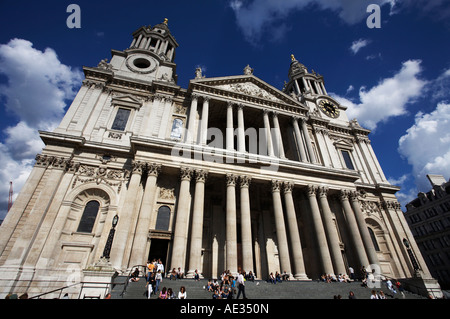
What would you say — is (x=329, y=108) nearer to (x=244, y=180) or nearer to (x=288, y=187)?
(x=288, y=187)

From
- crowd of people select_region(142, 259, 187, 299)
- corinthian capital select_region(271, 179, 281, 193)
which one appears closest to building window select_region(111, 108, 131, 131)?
crowd of people select_region(142, 259, 187, 299)

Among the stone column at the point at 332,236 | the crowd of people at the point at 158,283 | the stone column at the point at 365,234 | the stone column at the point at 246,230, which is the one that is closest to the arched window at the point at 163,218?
the crowd of people at the point at 158,283

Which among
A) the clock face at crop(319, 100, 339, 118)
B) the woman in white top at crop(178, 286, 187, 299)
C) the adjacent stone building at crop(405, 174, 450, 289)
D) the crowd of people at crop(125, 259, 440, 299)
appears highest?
the clock face at crop(319, 100, 339, 118)

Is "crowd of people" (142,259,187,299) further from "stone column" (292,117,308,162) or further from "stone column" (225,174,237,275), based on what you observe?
"stone column" (292,117,308,162)

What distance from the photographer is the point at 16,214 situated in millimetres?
14820

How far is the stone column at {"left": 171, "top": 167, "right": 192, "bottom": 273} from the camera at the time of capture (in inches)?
591

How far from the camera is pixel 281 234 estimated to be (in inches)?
696

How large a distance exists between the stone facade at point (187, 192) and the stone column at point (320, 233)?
0.11 m

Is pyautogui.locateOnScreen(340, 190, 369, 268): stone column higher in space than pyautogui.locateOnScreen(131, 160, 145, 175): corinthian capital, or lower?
lower

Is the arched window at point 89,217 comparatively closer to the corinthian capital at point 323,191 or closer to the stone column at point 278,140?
the stone column at point 278,140

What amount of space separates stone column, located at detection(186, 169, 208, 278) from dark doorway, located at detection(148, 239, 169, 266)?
9.56 ft

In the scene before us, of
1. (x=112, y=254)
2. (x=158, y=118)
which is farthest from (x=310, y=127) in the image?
(x=112, y=254)

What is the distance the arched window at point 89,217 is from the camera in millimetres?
16688
